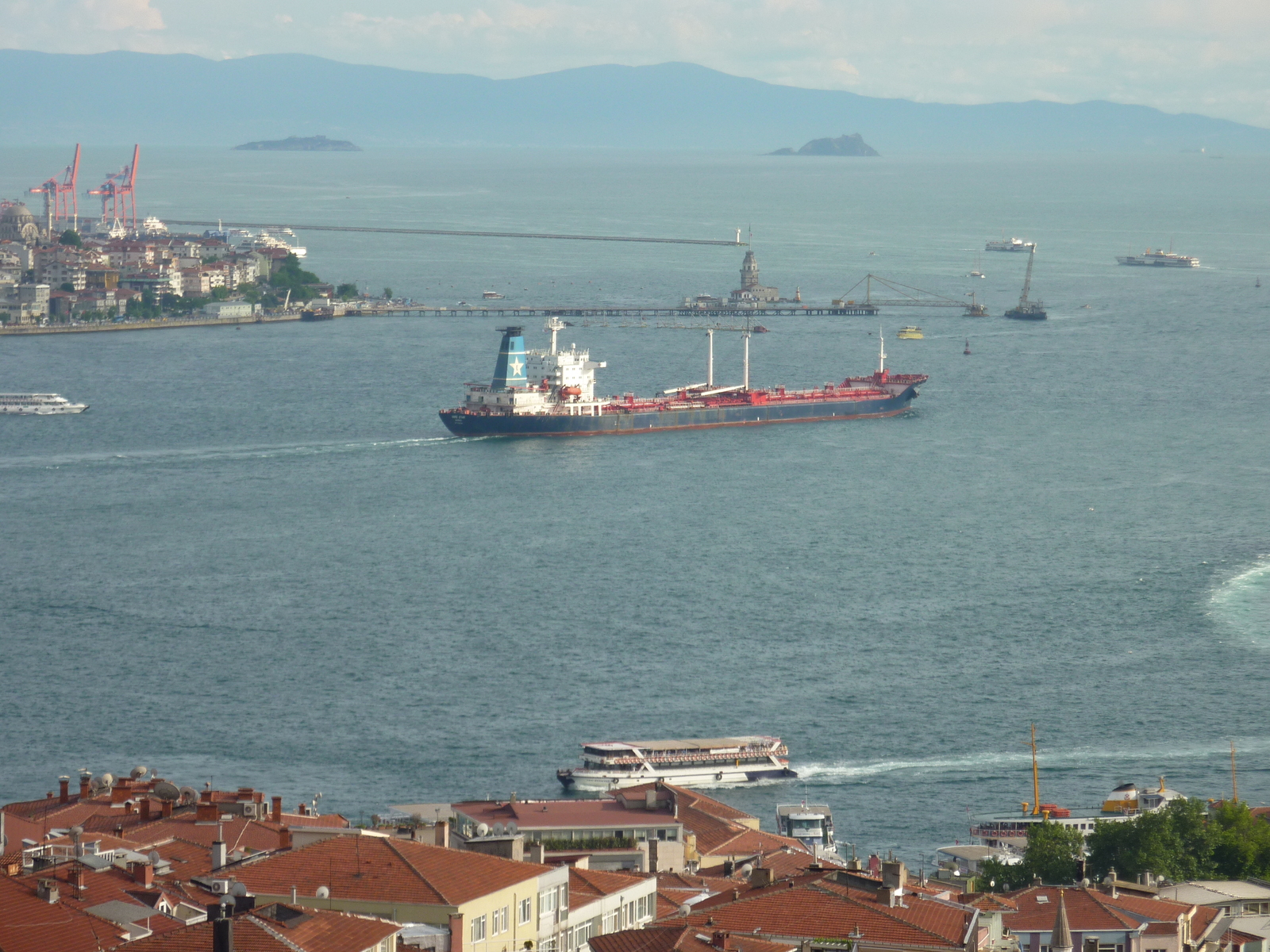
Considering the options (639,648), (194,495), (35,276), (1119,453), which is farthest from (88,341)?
(639,648)

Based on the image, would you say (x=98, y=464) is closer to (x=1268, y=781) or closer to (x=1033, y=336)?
(x=1268, y=781)

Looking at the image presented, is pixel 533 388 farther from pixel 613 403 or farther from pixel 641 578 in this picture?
pixel 641 578

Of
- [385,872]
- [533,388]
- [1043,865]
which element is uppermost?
[385,872]

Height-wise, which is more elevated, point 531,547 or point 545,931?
point 545,931

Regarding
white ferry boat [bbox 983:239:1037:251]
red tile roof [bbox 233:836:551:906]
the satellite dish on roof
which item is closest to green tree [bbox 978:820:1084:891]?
the satellite dish on roof

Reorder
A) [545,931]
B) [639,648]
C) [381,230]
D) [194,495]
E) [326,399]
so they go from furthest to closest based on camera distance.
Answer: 1. [381,230]
2. [326,399]
3. [194,495]
4. [639,648]
5. [545,931]

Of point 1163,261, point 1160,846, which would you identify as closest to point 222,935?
point 1160,846

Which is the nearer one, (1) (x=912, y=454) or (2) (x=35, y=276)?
(1) (x=912, y=454)
